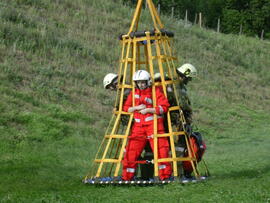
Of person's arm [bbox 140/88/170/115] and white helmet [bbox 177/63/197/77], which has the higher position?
white helmet [bbox 177/63/197/77]

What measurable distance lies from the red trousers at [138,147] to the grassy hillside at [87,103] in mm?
504

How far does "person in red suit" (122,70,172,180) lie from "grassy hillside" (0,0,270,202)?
586mm

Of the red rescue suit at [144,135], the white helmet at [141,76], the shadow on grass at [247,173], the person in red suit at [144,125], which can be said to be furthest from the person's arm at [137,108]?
the shadow on grass at [247,173]

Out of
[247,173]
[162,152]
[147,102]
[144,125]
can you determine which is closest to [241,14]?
[247,173]

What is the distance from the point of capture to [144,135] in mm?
10125

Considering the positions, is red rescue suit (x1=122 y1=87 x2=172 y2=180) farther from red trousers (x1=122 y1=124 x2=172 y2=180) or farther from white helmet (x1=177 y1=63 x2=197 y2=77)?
white helmet (x1=177 y1=63 x2=197 y2=77)

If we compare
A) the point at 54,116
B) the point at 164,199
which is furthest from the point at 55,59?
the point at 164,199

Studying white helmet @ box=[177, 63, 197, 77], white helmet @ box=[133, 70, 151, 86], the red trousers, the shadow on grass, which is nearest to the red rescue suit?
the red trousers

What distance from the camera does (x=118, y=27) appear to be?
3478cm

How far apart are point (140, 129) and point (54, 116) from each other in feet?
29.5

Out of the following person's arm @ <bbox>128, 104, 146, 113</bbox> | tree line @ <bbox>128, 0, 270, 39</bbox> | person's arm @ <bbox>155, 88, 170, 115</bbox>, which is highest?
person's arm @ <bbox>155, 88, 170, 115</bbox>

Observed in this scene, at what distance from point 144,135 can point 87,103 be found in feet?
37.9

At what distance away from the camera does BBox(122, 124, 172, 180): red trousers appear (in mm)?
9953

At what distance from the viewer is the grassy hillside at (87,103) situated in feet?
31.3
